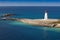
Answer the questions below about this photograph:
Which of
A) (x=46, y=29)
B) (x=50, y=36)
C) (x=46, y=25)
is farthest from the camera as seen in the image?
(x=46, y=25)

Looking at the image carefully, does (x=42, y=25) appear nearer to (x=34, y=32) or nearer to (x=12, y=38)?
(x=34, y=32)

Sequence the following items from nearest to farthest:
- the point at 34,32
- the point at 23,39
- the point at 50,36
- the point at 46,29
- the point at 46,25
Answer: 1. the point at 23,39
2. the point at 50,36
3. the point at 34,32
4. the point at 46,29
5. the point at 46,25

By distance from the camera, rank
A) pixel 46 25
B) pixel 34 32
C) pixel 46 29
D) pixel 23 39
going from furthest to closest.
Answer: pixel 46 25 < pixel 46 29 < pixel 34 32 < pixel 23 39

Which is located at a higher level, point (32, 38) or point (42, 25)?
point (42, 25)

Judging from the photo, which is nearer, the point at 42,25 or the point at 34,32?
the point at 34,32

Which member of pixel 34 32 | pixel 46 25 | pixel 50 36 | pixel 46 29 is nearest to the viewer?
pixel 50 36

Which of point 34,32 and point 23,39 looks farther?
point 34,32

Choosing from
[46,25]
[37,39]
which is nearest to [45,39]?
[37,39]

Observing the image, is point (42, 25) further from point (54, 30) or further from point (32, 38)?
point (32, 38)

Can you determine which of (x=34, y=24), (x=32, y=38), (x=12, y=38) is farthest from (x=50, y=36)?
(x=34, y=24)
